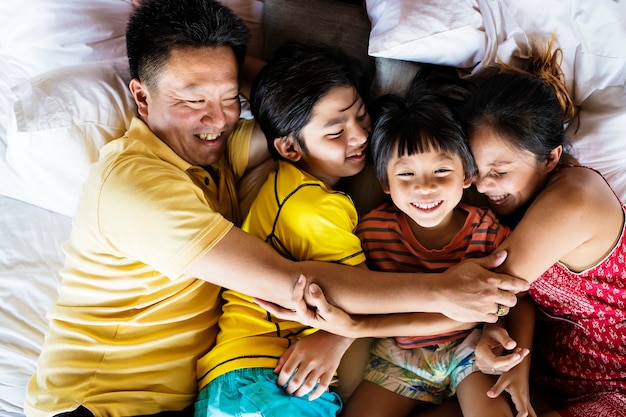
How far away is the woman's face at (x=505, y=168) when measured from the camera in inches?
57.4

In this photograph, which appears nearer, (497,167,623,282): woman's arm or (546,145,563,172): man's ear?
(497,167,623,282): woman's arm

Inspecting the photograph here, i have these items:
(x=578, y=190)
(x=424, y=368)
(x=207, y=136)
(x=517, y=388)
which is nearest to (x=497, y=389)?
(x=517, y=388)

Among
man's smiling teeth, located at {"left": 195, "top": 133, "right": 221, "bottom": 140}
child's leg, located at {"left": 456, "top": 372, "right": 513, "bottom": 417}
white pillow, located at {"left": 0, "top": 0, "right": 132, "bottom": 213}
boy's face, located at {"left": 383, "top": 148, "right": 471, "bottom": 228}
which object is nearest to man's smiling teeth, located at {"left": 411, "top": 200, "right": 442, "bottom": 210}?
boy's face, located at {"left": 383, "top": 148, "right": 471, "bottom": 228}

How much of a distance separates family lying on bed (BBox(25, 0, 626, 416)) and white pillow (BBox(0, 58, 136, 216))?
0.12m

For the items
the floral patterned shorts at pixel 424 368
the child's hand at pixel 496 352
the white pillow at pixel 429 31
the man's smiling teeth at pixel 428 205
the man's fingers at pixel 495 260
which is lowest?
the floral patterned shorts at pixel 424 368

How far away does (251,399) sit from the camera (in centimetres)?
138

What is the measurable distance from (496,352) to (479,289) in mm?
219

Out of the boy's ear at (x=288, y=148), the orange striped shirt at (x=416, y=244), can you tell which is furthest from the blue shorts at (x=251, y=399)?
the boy's ear at (x=288, y=148)

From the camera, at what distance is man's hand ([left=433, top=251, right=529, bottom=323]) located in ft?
4.52

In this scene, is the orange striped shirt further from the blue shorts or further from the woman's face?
the blue shorts

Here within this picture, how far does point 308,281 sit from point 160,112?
1.94 ft

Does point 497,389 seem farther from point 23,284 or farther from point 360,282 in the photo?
point 23,284

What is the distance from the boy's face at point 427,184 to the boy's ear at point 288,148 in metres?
0.28

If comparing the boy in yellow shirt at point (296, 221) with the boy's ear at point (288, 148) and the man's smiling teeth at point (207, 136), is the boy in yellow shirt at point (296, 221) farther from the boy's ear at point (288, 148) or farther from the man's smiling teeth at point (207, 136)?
the man's smiling teeth at point (207, 136)
